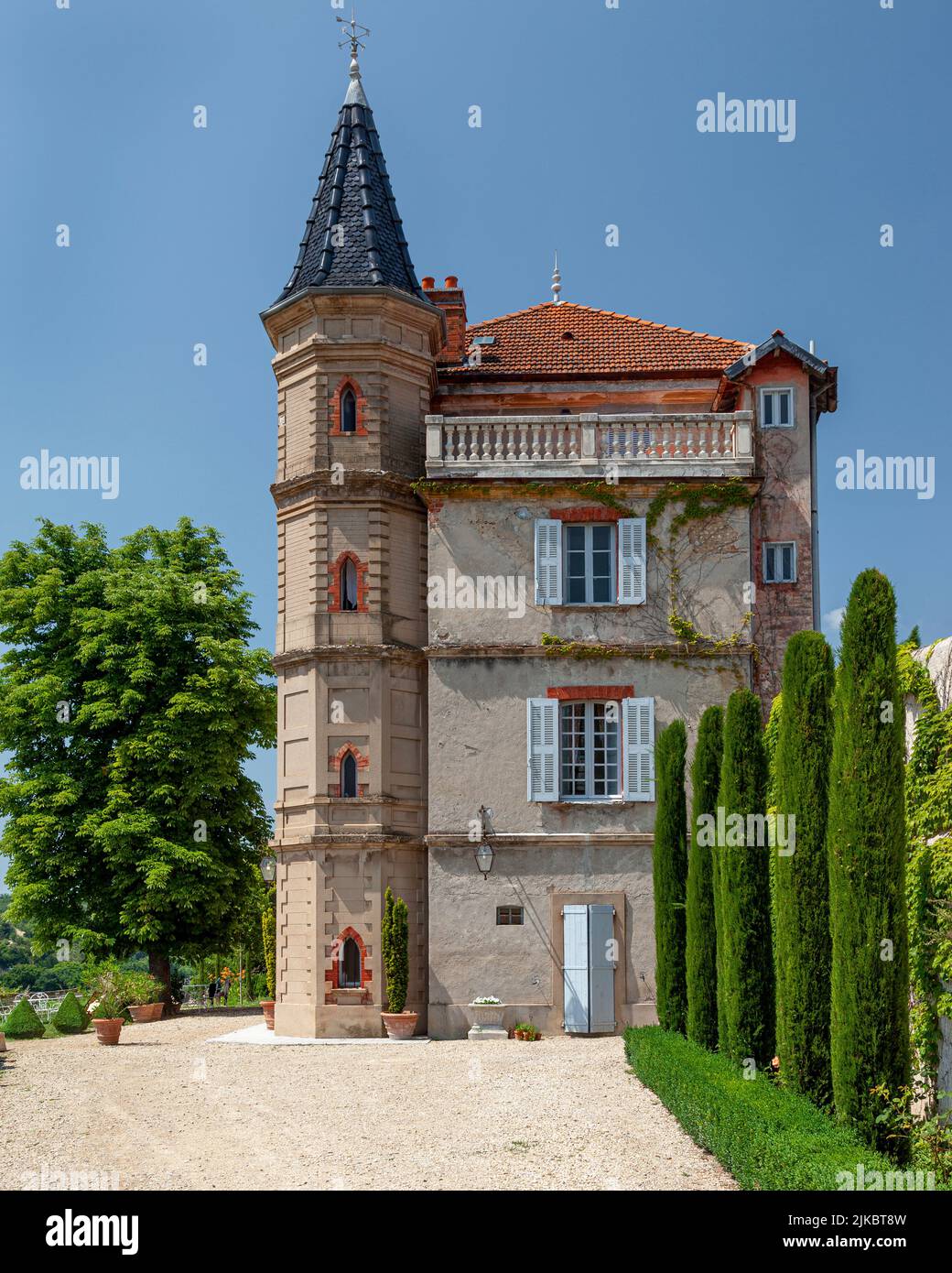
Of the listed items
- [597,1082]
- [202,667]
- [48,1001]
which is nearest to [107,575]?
[202,667]

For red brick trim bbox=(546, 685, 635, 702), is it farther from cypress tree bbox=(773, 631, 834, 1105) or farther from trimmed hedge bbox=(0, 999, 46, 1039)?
trimmed hedge bbox=(0, 999, 46, 1039)

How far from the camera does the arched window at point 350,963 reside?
23.9 metres

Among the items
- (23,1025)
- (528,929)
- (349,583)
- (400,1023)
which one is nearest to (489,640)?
(349,583)

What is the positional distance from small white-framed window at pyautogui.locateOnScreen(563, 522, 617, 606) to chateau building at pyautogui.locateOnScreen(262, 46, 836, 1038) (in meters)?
0.05

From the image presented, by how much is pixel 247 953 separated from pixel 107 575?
1288 cm

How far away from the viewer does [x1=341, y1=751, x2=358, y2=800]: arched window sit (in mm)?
24375

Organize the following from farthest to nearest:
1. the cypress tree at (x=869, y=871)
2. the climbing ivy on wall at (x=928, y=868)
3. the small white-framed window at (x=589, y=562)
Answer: the small white-framed window at (x=589, y=562) → the climbing ivy on wall at (x=928, y=868) → the cypress tree at (x=869, y=871)

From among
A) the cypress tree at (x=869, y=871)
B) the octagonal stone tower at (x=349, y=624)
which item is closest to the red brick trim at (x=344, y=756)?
the octagonal stone tower at (x=349, y=624)

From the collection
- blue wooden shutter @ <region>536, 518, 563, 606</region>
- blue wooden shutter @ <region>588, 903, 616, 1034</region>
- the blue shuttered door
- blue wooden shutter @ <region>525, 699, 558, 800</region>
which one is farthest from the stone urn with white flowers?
blue wooden shutter @ <region>536, 518, 563, 606</region>

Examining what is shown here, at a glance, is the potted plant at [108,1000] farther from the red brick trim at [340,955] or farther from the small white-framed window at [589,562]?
the small white-framed window at [589,562]

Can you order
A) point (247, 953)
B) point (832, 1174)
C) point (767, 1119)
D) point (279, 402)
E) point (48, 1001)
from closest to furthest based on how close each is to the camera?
point (832, 1174) → point (767, 1119) → point (279, 402) → point (48, 1001) → point (247, 953)

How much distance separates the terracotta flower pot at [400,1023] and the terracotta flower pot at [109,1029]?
4702 millimetres
